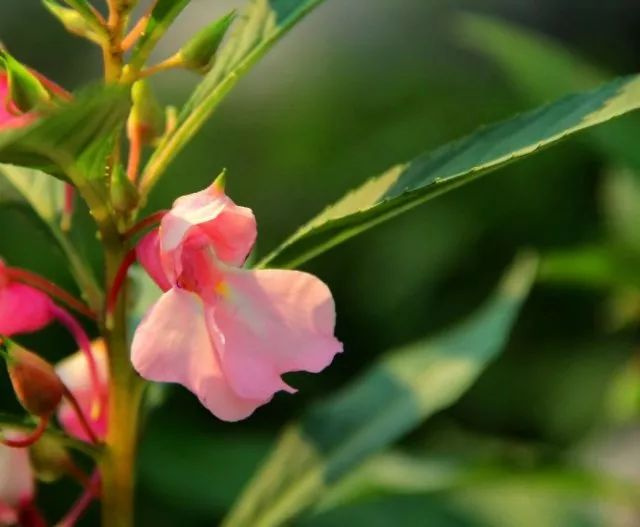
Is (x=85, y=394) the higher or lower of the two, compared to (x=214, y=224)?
lower

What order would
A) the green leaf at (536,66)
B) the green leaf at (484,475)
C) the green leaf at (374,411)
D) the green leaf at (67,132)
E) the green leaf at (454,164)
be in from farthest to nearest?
the green leaf at (536,66) → the green leaf at (484,475) → the green leaf at (374,411) → the green leaf at (454,164) → the green leaf at (67,132)

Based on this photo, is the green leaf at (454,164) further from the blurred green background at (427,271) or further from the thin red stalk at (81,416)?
the blurred green background at (427,271)

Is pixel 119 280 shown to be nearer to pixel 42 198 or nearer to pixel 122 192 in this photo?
pixel 122 192

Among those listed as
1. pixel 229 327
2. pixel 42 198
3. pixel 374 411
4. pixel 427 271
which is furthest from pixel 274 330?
pixel 427 271

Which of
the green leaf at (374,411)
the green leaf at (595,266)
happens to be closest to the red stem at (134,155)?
the green leaf at (374,411)

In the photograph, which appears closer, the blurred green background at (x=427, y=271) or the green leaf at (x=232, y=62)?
the green leaf at (x=232, y=62)

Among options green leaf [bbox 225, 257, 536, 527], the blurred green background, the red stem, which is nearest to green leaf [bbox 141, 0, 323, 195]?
the red stem

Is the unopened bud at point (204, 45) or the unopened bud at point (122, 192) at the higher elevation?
the unopened bud at point (204, 45)
